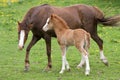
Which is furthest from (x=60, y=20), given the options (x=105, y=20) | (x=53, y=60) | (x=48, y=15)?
(x=53, y=60)

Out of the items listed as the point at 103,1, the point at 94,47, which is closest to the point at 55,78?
the point at 94,47

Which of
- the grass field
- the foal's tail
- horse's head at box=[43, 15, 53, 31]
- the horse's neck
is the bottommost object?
the grass field

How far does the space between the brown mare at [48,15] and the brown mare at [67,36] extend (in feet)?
1.30

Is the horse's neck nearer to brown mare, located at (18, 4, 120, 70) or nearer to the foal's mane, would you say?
the foal's mane

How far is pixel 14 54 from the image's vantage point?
1427 centimetres

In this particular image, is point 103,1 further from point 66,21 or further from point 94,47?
point 66,21

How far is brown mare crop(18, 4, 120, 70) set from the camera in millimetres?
10883

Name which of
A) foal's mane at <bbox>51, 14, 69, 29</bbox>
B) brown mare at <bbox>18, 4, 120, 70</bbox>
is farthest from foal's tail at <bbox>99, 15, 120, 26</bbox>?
foal's mane at <bbox>51, 14, 69, 29</bbox>

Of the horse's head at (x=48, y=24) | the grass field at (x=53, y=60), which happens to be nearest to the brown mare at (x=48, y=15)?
the horse's head at (x=48, y=24)

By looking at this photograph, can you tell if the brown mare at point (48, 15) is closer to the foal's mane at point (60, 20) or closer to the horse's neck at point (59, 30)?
the horse's neck at point (59, 30)

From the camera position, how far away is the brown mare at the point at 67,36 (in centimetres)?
1019

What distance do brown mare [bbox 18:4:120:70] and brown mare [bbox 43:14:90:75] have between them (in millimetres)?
395

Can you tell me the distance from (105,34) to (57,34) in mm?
7882

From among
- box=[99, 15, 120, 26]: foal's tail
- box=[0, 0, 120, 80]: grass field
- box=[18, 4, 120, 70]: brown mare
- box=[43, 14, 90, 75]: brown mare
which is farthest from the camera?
box=[99, 15, 120, 26]: foal's tail
